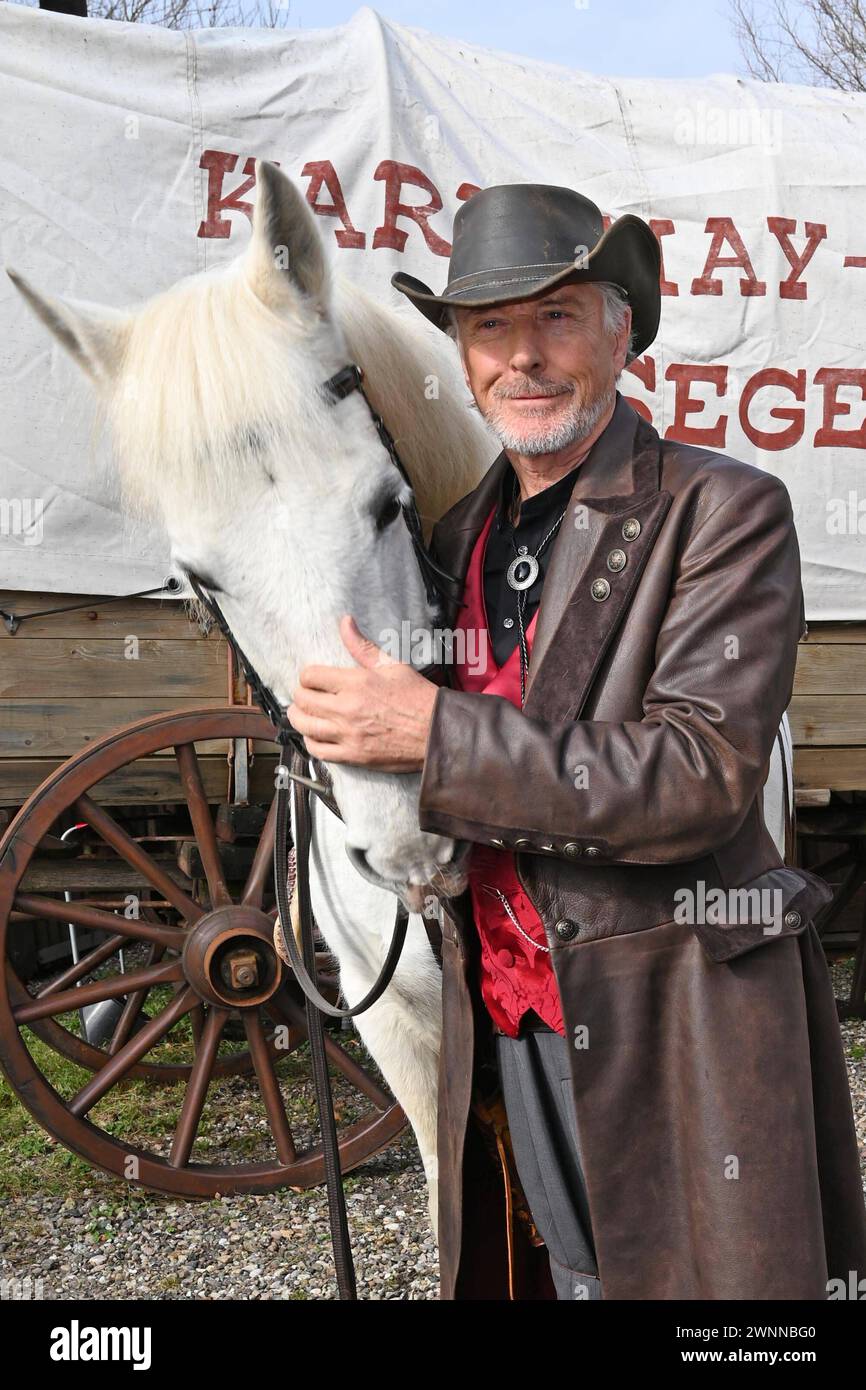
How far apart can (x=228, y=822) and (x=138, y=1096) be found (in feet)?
3.66

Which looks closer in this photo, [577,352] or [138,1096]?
[577,352]

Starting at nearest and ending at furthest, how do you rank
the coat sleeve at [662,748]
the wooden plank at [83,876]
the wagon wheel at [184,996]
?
the coat sleeve at [662,748], the wagon wheel at [184,996], the wooden plank at [83,876]

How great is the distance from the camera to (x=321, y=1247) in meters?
2.88

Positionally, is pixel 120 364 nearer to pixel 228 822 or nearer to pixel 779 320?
pixel 228 822

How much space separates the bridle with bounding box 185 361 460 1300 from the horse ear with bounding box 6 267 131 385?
1.14ft

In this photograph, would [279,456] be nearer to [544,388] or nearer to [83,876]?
[544,388]

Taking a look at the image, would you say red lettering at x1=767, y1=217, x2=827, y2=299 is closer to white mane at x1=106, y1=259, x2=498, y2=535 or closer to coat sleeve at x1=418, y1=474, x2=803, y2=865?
white mane at x1=106, y1=259, x2=498, y2=535

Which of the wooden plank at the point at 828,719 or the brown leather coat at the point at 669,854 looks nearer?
the brown leather coat at the point at 669,854

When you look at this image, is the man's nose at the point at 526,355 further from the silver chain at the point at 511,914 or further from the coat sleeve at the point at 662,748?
the silver chain at the point at 511,914

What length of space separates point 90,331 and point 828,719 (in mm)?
2923

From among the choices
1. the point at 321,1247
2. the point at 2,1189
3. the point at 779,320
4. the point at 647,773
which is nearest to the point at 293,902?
the point at 321,1247

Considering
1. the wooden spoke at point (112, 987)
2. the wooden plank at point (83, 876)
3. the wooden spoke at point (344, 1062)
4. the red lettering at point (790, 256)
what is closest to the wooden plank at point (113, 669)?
the wooden plank at point (83, 876)

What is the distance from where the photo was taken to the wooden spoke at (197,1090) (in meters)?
3.07

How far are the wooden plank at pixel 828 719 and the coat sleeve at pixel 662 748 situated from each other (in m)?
2.60
